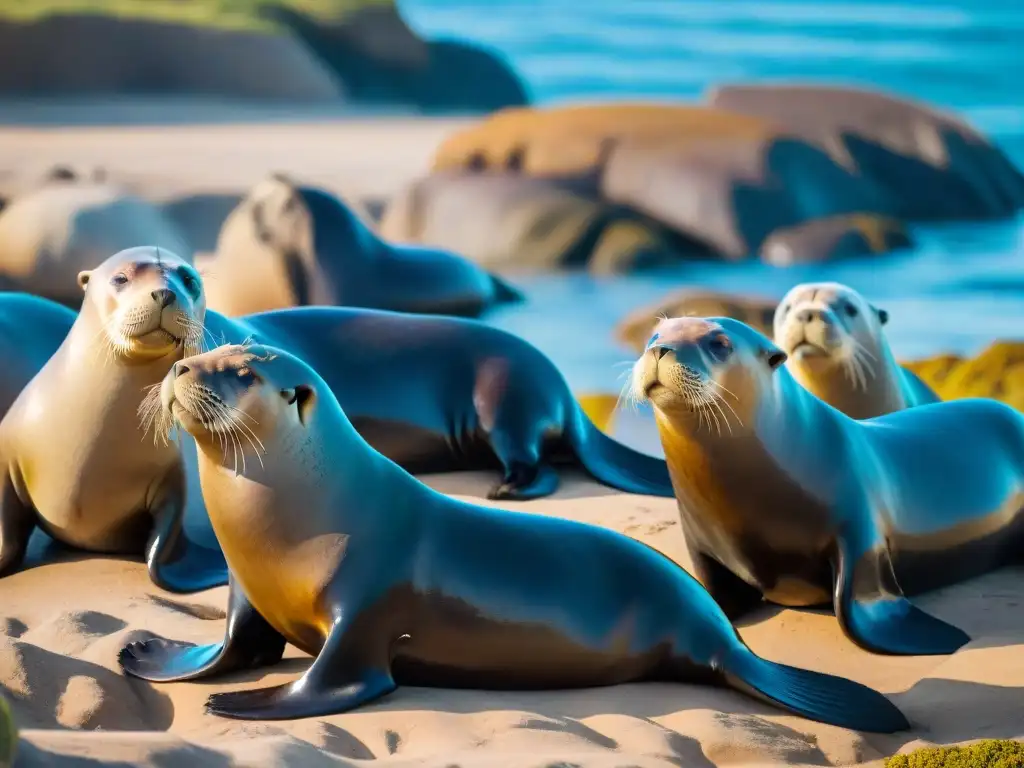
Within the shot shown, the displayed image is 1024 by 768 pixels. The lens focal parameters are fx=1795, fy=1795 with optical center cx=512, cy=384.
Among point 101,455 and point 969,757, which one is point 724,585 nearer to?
point 969,757

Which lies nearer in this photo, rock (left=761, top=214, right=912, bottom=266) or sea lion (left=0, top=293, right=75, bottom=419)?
sea lion (left=0, top=293, right=75, bottom=419)

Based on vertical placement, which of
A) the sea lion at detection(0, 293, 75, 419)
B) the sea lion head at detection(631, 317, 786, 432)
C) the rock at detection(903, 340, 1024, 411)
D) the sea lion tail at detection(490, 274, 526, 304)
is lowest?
the sea lion tail at detection(490, 274, 526, 304)

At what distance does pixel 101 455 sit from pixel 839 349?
3.08 m

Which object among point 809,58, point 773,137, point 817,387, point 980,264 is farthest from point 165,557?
point 809,58

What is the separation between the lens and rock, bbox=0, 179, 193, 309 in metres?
13.1

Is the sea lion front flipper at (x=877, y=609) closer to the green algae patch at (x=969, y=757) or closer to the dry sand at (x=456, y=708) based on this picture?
the dry sand at (x=456, y=708)

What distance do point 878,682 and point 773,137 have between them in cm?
1470

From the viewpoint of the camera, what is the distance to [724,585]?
5965mm

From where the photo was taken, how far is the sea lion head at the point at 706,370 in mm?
5453

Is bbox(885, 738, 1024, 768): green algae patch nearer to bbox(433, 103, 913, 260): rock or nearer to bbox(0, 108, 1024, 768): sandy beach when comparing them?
bbox(0, 108, 1024, 768): sandy beach

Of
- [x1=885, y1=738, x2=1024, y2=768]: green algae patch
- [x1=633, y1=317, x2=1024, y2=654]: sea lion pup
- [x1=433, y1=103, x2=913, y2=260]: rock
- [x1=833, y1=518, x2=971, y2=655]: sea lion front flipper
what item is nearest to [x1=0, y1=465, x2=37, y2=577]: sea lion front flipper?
[x1=633, y1=317, x2=1024, y2=654]: sea lion pup

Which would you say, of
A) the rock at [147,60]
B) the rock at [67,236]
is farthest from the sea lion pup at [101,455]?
the rock at [147,60]

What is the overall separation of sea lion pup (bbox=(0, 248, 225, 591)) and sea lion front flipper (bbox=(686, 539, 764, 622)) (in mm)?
1639

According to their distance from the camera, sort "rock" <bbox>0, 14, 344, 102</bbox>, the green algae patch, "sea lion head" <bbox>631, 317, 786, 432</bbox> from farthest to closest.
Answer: "rock" <bbox>0, 14, 344, 102</bbox> → "sea lion head" <bbox>631, 317, 786, 432</bbox> → the green algae patch
